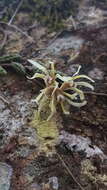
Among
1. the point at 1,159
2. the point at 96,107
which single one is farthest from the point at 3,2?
the point at 1,159

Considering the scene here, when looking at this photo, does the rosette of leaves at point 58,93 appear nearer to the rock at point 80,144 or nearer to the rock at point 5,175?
the rock at point 80,144

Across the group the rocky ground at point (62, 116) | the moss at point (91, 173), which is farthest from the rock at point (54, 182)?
the moss at point (91, 173)

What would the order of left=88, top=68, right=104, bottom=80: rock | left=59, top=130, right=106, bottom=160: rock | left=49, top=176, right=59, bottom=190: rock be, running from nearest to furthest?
left=49, top=176, right=59, bottom=190: rock < left=59, top=130, right=106, bottom=160: rock < left=88, top=68, right=104, bottom=80: rock

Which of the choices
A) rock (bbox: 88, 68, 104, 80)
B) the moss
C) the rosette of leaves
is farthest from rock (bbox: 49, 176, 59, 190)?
rock (bbox: 88, 68, 104, 80)

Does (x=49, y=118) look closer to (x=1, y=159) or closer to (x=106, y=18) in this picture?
(x=1, y=159)

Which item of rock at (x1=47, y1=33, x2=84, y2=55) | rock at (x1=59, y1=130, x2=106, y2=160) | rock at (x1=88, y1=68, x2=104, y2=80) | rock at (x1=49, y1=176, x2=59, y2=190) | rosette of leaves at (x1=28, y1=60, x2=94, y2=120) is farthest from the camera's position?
rock at (x1=47, y1=33, x2=84, y2=55)

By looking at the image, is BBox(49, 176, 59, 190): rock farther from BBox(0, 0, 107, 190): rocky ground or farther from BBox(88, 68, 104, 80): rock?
BBox(88, 68, 104, 80): rock

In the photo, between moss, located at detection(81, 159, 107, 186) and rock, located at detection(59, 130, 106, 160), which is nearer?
moss, located at detection(81, 159, 107, 186)

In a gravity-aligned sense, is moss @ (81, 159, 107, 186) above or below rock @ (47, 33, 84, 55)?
below

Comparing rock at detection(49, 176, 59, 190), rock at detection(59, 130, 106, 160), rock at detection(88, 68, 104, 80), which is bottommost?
rock at detection(49, 176, 59, 190)
